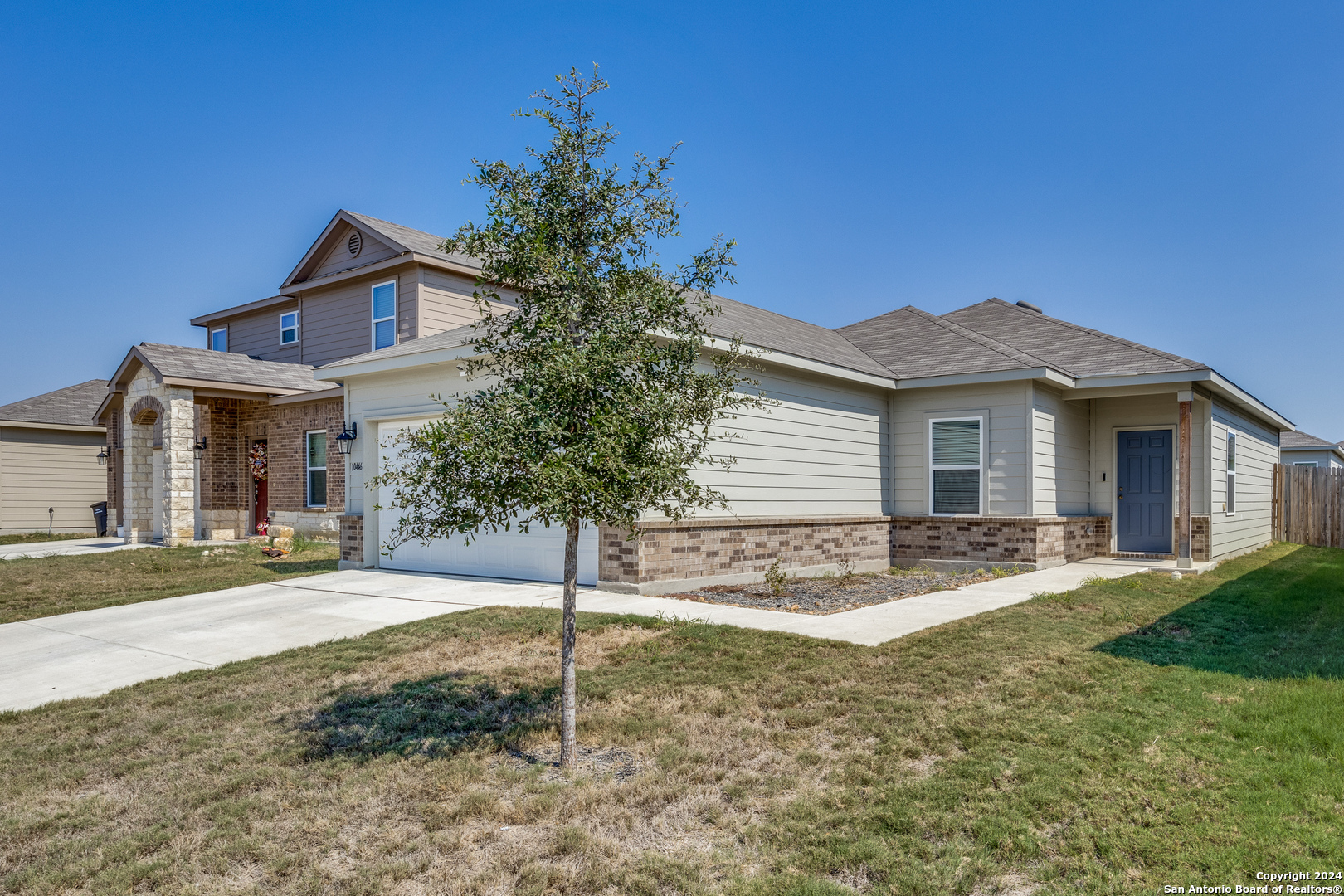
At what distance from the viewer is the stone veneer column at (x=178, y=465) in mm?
16578

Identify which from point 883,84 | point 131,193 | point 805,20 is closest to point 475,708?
point 805,20

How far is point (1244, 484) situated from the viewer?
52.8 ft

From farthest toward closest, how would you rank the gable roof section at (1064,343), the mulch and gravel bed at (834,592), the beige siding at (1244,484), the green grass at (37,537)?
the green grass at (37,537) → the beige siding at (1244,484) → the gable roof section at (1064,343) → the mulch and gravel bed at (834,592)

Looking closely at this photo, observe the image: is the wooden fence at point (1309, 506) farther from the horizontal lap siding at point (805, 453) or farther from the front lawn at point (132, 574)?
the front lawn at point (132, 574)

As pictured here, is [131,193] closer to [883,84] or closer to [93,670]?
[93,670]

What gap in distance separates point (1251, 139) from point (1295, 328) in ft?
26.8

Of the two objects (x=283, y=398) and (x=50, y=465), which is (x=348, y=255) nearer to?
(x=283, y=398)

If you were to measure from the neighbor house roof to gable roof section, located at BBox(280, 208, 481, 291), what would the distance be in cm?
3103

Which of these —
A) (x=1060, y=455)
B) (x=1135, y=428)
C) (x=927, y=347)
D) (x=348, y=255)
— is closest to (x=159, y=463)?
(x=348, y=255)

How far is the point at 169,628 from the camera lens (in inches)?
321

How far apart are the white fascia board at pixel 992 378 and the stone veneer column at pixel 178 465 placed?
47.5 ft

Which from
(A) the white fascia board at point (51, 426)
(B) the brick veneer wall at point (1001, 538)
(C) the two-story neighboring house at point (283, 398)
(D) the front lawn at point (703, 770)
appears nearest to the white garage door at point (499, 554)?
(D) the front lawn at point (703, 770)

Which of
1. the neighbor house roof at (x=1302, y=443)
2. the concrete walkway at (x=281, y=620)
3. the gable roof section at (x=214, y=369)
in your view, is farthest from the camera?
the neighbor house roof at (x=1302, y=443)

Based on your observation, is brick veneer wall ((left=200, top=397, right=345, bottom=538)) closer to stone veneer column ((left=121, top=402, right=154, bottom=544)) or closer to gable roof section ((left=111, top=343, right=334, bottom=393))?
gable roof section ((left=111, top=343, right=334, bottom=393))
